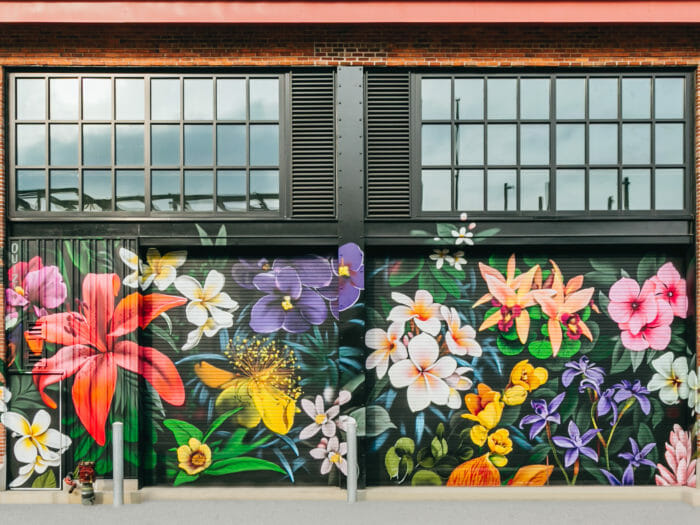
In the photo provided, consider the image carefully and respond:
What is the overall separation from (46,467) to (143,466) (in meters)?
1.38

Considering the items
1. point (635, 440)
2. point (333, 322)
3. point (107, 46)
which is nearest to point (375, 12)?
point (107, 46)

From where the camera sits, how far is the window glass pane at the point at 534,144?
7188 mm

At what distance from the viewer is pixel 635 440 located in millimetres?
7141

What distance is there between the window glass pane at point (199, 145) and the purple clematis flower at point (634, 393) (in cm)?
700

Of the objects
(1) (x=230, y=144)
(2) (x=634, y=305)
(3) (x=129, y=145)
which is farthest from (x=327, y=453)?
(3) (x=129, y=145)

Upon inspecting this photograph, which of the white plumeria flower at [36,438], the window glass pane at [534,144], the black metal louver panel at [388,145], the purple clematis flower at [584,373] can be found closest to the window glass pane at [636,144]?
the window glass pane at [534,144]

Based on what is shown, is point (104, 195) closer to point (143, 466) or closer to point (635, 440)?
point (143, 466)

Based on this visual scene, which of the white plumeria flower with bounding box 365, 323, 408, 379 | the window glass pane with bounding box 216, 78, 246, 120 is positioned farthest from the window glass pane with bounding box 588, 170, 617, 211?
the window glass pane with bounding box 216, 78, 246, 120

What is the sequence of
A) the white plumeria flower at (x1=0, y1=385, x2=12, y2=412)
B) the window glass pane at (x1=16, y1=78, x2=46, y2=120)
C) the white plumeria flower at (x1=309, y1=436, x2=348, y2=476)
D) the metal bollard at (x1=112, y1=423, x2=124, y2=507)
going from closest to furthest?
the metal bollard at (x1=112, y1=423, x2=124, y2=507)
the white plumeria flower at (x1=0, y1=385, x2=12, y2=412)
the white plumeria flower at (x1=309, y1=436, x2=348, y2=476)
the window glass pane at (x1=16, y1=78, x2=46, y2=120)

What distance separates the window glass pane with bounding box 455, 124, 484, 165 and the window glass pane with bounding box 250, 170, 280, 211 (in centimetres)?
275

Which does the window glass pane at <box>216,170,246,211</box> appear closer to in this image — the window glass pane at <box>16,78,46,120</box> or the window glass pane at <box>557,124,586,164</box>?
the window glass pane at <box>16,78,46,120</box>

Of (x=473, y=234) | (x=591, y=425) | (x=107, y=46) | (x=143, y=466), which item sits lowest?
(x=143, y=466)

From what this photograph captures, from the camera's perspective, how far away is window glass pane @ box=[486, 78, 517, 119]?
23.6ft

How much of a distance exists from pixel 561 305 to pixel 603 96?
320 cm
